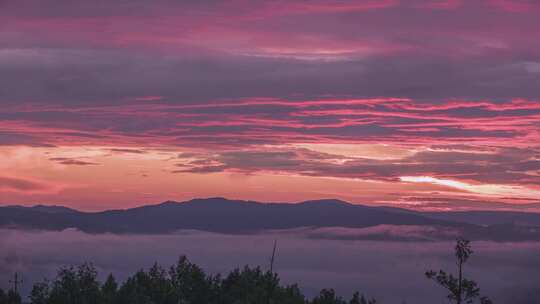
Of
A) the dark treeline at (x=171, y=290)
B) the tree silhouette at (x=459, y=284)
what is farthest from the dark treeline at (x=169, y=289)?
the tree silhouette at (x=459, y=284)

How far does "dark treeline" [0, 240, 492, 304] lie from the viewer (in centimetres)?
15875

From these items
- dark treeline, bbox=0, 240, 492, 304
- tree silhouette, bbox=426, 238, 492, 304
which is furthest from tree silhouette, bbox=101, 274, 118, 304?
tree silhouette, bbox=426, 238, 492, 304

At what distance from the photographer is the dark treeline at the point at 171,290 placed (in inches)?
6250

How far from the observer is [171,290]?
167875 millimetres

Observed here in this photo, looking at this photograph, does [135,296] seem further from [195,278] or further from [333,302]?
[333,302]

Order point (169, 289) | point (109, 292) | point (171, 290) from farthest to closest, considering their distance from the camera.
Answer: point (169, 289), point (171, 290), point (109, 292)

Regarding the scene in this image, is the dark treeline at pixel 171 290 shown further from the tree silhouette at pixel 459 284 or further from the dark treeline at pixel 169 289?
the tree silhouette at pixel 459 284

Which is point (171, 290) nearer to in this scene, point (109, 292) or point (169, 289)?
point (169, 289)

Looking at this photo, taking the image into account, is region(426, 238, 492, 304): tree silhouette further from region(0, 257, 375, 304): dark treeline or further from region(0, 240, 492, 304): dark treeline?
region(0, 257, 375, 304): dark treeline

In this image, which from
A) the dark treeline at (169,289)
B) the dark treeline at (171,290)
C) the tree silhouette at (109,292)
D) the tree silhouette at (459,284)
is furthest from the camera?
the tree silhouette at (109,292)

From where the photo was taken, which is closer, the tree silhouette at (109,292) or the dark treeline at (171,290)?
the dark treeline at (171,290)

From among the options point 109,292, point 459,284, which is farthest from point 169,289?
point 459,284

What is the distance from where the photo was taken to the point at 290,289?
162 metres

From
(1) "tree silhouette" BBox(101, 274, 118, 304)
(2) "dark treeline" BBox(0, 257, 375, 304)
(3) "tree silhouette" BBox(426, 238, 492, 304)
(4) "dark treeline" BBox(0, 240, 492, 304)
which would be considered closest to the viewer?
(3) "tree silhouette" BBox(426, 238, 492, 304)
